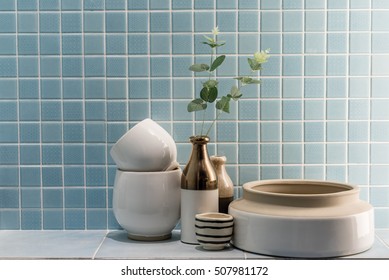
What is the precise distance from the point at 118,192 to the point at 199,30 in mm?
434

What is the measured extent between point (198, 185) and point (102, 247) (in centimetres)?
25

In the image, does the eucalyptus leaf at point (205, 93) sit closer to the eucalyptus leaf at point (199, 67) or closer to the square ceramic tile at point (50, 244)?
the eucalyptus leaf at point (199, 67)

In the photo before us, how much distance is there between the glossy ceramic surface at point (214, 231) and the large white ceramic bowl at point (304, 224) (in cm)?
2

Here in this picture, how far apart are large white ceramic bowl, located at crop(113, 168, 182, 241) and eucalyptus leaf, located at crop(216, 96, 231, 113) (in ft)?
0.59

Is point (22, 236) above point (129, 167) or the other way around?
the other way around

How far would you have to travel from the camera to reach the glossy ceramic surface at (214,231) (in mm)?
1316

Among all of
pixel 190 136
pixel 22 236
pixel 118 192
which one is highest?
pixel 190 136

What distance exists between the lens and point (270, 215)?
1.26 m

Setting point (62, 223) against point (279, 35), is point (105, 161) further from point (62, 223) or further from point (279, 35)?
point (279, 35)

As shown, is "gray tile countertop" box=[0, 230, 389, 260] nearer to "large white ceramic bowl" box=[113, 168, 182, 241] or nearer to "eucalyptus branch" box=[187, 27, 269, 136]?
"large white ceramic bowl" box=[113, 168, 182, 241]

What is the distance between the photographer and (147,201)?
1.39 metres


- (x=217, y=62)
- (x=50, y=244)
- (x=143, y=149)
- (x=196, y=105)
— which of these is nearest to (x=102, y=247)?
(x=50, y=244)

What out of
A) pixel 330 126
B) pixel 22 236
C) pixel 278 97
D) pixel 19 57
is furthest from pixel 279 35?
pixel 22 236

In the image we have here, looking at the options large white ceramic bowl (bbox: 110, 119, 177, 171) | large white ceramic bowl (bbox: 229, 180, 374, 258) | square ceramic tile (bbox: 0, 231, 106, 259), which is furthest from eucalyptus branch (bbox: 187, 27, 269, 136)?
square ceramic tile (bbox: 0, 231, 106, 259)
